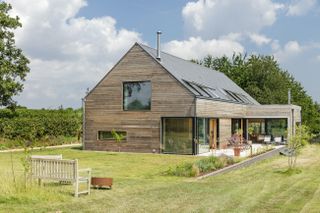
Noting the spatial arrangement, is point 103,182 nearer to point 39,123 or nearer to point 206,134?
point 206,134

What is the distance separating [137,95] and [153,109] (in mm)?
1641

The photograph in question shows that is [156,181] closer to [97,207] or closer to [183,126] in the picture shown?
[97,207]

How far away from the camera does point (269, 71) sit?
173 feet

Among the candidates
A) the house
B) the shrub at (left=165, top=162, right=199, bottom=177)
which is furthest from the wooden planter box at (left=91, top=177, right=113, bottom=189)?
the house

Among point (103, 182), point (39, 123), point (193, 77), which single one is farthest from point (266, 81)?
point (103, 182)

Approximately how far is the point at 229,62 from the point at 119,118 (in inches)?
1403

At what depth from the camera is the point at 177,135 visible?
25.1m

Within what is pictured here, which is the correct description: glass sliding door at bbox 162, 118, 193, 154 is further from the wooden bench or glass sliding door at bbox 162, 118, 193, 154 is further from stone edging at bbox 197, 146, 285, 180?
the wooden bench

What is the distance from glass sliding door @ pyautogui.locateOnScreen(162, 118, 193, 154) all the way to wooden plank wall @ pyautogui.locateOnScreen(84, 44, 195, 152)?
412 mm

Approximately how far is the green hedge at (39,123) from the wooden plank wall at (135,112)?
12.3ft

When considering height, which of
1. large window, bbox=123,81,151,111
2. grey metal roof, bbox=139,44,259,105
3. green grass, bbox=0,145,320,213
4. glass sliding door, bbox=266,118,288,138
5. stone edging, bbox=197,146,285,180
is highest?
grey metal roof, bbox=139,44,259,105

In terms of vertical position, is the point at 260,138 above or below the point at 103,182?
above

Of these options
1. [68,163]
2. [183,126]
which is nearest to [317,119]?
Answer: [183,126]

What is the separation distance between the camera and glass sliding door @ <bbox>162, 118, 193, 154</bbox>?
971 inches
